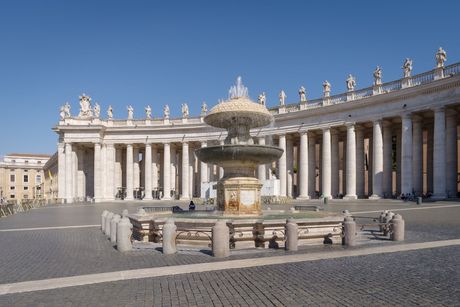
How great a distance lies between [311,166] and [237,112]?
158ft

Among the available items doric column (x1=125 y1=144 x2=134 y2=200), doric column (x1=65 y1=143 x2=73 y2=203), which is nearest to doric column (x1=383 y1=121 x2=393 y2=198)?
doric column (x1=125 y1=144 x2=134 y2=200)

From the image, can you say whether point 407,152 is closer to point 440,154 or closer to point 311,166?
point 440,154

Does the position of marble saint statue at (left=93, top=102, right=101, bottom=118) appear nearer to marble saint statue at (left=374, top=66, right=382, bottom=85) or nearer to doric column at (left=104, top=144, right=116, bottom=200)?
doric column at (left=104, top=144, right=116, bottom=200)

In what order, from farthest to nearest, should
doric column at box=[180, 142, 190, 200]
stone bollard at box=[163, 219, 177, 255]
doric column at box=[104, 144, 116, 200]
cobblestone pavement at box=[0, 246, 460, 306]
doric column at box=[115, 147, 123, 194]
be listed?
doric column at box=[115, 147, 123, 194]
doric column at box=[104, 144, 116, 200]
doric column at box=[180, 142, 190, 200]
stone bollard at box=[163, 219, 177, 255]
cobblestone pavement at box=[0, 246, 460, 306]

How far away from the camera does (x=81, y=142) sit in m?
76.5

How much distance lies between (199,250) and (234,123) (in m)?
8.45

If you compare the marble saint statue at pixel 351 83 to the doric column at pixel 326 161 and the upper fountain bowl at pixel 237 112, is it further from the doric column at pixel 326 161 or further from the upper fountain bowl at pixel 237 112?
the upper fountain bowl at pixel 237 112

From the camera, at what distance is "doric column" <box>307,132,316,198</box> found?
218ft

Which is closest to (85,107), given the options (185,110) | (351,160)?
(185,110)

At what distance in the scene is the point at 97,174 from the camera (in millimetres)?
76625

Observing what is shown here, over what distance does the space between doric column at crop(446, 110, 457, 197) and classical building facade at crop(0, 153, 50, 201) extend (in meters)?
131

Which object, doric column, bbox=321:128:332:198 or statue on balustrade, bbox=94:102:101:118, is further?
statue on balustrade, bbox=94:102:101:118

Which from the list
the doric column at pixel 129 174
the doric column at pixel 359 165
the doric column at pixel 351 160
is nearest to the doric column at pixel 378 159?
the doric column at pixel 351 160

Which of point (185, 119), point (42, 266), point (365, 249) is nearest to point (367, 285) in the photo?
point (365, 249)
